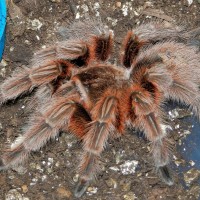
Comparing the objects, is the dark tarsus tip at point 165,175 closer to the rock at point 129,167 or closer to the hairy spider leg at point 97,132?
the rock at point 129,167

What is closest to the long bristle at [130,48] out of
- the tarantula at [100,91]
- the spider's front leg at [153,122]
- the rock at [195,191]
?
the tarantula at [100,91]

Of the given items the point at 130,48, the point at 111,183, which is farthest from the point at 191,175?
the point at 130,48

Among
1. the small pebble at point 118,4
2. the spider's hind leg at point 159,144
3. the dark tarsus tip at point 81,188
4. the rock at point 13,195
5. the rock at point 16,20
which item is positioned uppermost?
the small pebble at point 118,4

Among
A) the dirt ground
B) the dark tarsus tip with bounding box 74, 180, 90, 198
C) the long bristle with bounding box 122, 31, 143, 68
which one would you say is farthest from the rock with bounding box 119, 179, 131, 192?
the long bristle with bounding box 122, 31, 143, 68

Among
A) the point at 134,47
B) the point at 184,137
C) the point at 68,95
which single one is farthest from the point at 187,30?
the point at 68,95

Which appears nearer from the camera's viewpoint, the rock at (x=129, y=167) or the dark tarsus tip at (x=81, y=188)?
the dark tarsus tip at (x=81, y=188)

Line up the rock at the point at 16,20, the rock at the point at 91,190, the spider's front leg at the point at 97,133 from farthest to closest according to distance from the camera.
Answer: the rock at the point at 16,20, the rock at the point at 91,190, the spider's front leg at the point at 97,133

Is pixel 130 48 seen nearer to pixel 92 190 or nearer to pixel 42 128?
pixel 42 128
